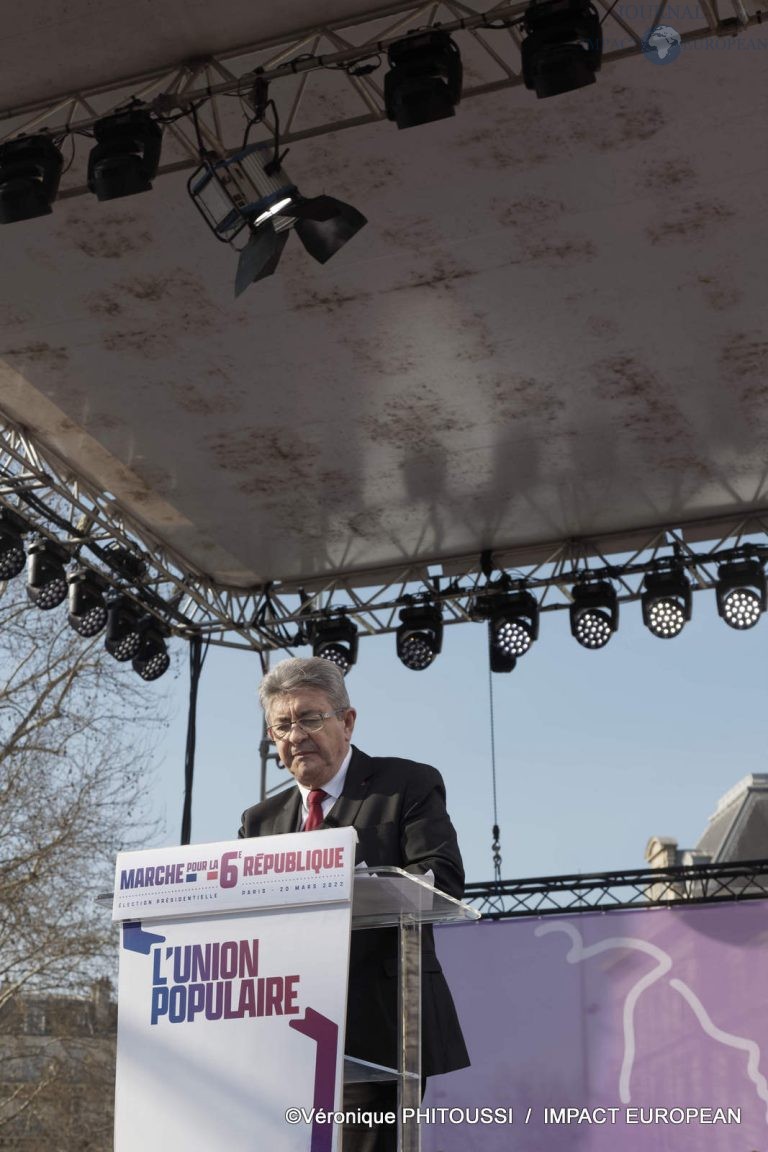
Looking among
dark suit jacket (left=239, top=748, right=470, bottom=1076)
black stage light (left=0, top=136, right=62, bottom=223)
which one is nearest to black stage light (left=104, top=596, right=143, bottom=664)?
black stage light (left=0, top=136, right=62, bottom=223)

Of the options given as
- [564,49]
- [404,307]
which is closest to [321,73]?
[564,49]

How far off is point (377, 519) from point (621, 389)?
222 centimetres

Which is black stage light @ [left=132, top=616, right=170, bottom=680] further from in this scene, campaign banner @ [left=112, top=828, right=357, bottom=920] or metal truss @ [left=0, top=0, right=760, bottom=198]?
campaign banner @ [left=112, top=828, right=357, bottom=920]

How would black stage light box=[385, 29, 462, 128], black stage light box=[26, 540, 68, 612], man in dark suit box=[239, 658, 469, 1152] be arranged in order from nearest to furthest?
man in dark suit box=[239, 658, 469, 1152] < black stage light box=[385, 29, 462, 128] < black stage light box=[26, 540, 68, 612]

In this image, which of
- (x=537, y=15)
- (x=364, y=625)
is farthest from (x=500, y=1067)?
(x=537, y=15)

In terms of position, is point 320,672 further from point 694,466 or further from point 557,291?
A: point 694,466

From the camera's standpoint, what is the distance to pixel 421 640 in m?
9.93

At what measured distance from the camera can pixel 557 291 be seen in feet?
23.7

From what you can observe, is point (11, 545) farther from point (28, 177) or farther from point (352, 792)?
point (352, 792)

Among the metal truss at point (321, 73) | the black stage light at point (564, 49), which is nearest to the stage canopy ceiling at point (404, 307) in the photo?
the metal truss at point (321, 73)

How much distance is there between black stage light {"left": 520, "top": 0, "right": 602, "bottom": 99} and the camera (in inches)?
205

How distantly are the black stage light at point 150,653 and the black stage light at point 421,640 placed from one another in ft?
5.58

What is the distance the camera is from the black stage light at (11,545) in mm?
8773

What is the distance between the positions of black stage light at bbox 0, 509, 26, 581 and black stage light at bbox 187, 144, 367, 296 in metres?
3.46
